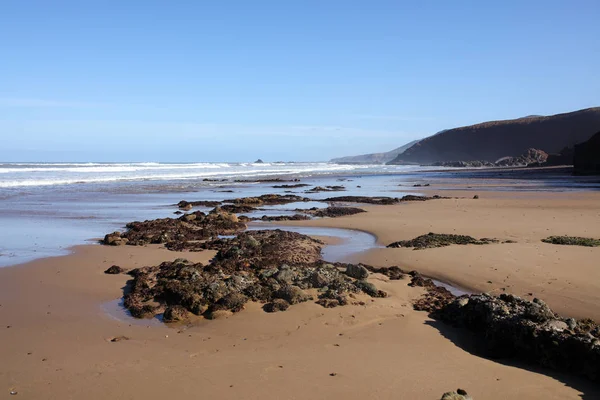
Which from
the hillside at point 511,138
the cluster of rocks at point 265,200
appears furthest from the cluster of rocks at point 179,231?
the hillside at point 511,138

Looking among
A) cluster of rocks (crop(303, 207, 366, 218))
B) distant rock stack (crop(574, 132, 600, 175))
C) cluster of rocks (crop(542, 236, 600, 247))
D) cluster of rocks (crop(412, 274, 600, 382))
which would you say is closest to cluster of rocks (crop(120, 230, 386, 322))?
cluster of rocks (crop(412, 274, 600, 382))

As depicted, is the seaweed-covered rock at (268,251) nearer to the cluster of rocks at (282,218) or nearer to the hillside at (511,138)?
the cluster of rocks at (282,218)

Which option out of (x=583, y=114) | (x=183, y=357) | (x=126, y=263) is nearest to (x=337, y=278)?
(x=183, y=357)

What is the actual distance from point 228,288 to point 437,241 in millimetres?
5734

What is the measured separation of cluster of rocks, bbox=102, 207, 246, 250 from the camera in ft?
36.0

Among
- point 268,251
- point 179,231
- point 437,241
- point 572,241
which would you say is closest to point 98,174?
point 179,231

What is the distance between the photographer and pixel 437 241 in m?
10.6

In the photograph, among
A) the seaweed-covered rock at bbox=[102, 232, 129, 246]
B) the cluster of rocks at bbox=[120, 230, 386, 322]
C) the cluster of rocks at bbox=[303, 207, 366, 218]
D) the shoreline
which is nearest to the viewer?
the shoreline

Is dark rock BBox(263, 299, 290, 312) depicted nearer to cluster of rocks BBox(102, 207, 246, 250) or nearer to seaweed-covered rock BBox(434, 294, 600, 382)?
seaweed-covered rock BBox(434, 294, 600, 382)

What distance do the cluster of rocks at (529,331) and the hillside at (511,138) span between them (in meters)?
99.4

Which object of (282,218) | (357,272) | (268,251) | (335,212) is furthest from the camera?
(335,212)

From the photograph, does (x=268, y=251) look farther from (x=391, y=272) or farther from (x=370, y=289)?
(x=370, y=289)

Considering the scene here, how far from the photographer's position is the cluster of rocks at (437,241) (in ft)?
34.1

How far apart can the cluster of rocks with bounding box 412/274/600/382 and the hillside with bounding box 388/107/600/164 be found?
99.4 metres
